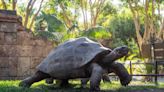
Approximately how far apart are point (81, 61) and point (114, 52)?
725 mm

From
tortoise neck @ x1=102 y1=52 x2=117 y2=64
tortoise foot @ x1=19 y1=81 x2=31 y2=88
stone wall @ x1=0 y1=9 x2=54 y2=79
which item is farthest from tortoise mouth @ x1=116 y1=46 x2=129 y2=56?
stone wall @ x1=0 y1=9 x2=54 y2=79

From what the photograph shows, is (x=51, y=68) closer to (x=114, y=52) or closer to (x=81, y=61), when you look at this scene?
(x=81, y=61)

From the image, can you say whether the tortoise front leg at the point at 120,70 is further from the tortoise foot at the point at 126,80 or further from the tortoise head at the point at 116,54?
the tortoise head at the point at 116,54

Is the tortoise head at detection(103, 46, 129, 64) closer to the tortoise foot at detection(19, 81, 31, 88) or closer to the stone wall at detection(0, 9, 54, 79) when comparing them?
the tortoise foot at detection(19, 81, 31, 88)

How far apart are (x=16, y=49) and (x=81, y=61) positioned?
6.79m

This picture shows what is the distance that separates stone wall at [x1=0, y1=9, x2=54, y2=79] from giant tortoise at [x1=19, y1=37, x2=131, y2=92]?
5.60m

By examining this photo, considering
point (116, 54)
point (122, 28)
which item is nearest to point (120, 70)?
point (116, 54)

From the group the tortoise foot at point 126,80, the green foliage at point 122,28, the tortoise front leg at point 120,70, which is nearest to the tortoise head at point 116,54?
the tortoise front leg at point 120,70

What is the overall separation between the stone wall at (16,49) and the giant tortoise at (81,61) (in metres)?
5.60

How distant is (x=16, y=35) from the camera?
13711mm

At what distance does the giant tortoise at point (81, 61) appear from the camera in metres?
7.40

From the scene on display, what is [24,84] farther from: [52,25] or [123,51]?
[52,25]

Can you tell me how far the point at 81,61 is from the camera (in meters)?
7.50

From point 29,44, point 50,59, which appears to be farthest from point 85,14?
point 50,59
